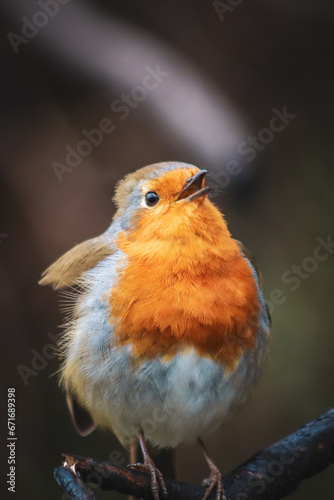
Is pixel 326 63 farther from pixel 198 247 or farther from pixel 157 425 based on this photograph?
pixel 157 425

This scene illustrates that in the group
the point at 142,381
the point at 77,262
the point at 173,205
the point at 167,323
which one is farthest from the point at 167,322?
the point at 77,262

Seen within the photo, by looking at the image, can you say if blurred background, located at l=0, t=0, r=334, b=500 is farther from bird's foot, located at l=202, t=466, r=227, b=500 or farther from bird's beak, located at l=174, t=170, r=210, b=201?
bird's foot, located at l=202, t=466, r=227, b=500

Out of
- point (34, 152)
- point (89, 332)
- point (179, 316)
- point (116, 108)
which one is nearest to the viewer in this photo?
point (179, 316)

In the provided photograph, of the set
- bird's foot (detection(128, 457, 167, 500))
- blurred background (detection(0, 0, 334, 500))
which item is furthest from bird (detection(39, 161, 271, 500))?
blurred background (detection(0, 0, 334, 500))

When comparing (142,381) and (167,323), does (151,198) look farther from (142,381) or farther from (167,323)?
(142,381)

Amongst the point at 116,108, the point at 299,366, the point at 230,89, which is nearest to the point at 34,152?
the point at 116,108
